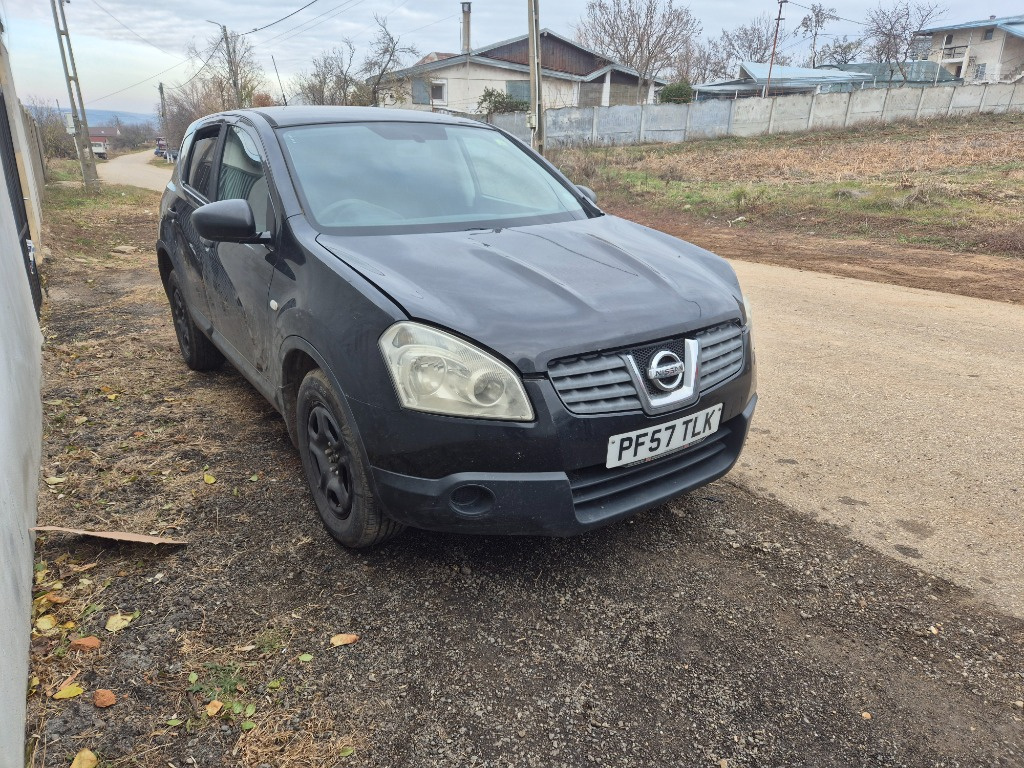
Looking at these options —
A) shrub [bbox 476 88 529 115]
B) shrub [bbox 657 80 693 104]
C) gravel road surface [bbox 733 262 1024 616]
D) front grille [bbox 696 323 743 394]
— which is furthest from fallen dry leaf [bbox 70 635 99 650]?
shrub [bbox 657 80 693 104]

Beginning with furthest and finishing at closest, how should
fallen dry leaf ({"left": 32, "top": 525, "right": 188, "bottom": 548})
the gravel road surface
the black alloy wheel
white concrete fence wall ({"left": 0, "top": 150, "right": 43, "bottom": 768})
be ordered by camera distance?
1. the gravel road surface
2. fallen dry leaf ({"left": 32, "top": 525, "right": 188, "bottom": 548})
3. the black alloy wheel
4. white concrete fence wall ({"left": 0, "top": 150, "right": 43, "bottom": 768})

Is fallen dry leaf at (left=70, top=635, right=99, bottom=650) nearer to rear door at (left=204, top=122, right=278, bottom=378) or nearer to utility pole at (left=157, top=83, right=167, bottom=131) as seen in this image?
rear door at (left=204, top=122, right=278, bottom=378)

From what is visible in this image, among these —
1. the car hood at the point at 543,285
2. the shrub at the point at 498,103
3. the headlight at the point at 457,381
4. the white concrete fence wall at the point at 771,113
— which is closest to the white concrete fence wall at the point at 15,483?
the headlight at the point at 457,381

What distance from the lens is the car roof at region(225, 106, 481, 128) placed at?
346cm

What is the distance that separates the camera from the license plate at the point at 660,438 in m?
2.32

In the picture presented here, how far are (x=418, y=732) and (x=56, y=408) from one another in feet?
11.5

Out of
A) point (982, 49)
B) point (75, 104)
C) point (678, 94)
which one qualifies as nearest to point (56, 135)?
point (75, 104)

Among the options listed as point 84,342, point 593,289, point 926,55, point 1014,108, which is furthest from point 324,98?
point 926,55

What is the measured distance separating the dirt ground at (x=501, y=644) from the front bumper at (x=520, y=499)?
1.25 ft

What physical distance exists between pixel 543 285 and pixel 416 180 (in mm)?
1178

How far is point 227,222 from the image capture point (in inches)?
113

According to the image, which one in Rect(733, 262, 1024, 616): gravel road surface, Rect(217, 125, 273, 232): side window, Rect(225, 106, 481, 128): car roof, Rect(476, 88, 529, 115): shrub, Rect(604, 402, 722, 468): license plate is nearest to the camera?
Rect(604, 402, 722, 468): license plate

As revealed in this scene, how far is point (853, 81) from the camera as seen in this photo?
5097cm

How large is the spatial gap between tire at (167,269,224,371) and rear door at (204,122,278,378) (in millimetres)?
863
